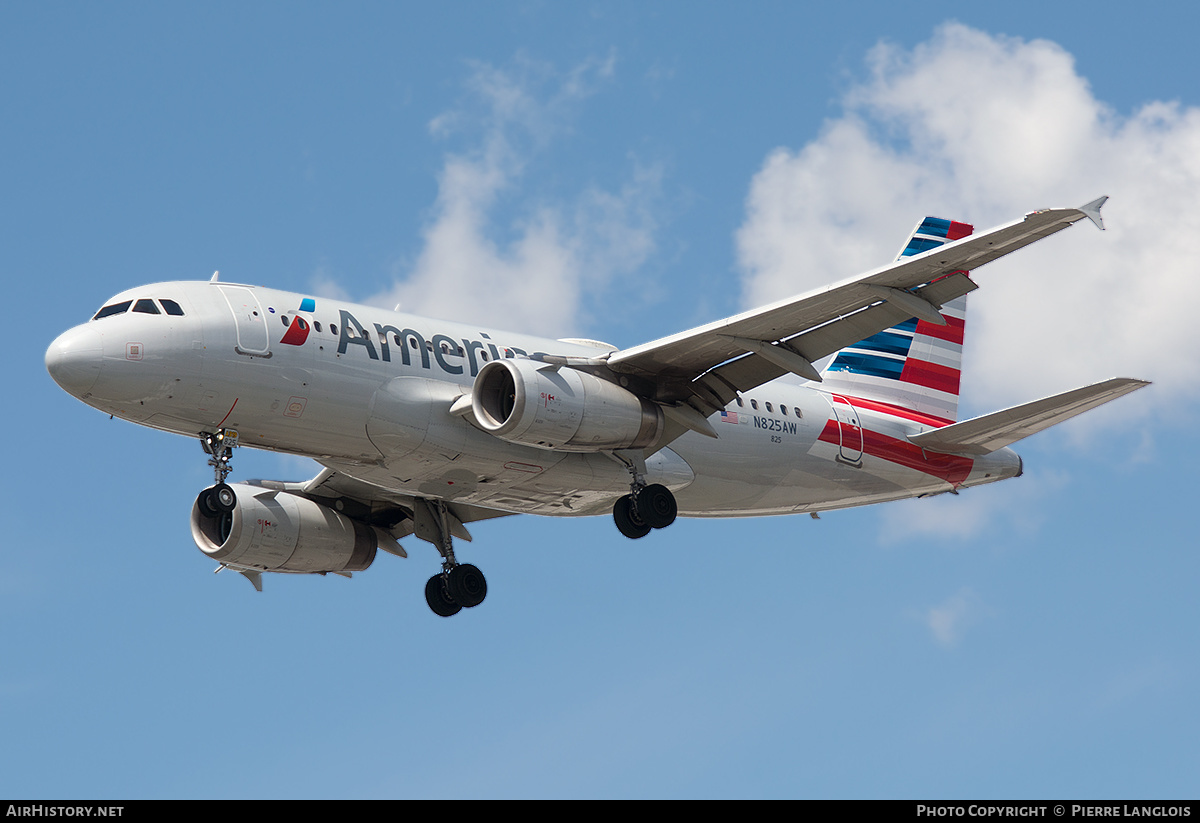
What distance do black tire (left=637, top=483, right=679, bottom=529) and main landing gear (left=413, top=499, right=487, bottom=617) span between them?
5340mm

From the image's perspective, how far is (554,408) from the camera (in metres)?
28.8

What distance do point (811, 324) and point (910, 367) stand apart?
32.5 feet

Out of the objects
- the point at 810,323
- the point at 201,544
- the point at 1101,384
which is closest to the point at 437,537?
the point at 201,544

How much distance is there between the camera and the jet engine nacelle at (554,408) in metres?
28.6

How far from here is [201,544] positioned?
111 ft

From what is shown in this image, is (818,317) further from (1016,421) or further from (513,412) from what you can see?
(1016,421)

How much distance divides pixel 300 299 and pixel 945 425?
17.1m

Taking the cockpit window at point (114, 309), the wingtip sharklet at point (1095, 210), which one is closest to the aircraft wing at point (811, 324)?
the wingtip sharklet at point (1095, 210)

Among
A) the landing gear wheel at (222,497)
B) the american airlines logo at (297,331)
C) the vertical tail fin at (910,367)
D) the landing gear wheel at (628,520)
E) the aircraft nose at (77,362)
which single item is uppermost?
the vertical tail fin at (910,367)

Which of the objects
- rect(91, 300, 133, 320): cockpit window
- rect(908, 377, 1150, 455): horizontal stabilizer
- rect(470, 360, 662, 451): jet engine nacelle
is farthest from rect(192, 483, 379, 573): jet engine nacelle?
rect(908, 377, 1150, 455): horizontal stabilizer

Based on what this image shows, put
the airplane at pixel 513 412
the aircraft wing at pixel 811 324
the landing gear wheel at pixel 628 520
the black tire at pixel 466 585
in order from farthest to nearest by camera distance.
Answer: the black tire at pixel 466 585 → the landing gear wheel at pixel 628 520 → the airplane at pixel 513 412 → the aircraft wing at pixel 811 324

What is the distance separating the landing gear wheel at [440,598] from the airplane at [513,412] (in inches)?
1.6

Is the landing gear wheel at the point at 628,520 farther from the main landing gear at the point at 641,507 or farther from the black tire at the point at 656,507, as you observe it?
the black tire at the point at 656,507
